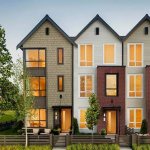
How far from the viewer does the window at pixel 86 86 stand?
3853 cm

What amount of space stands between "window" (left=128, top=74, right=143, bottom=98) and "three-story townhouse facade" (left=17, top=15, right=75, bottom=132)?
21.8 feet

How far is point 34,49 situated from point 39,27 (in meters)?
2.52

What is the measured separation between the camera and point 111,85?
123ft

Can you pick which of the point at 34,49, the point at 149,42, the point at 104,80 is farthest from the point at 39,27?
the point at 149,42

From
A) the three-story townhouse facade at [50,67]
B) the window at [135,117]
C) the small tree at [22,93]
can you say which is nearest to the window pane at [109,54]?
the three-story townhouse facade at [50,67]

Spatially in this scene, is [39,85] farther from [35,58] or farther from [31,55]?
[31,55]

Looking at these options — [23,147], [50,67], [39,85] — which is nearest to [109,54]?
[50,67]

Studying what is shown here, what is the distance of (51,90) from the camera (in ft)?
127

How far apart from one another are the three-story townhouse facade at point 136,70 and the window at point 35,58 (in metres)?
9.11

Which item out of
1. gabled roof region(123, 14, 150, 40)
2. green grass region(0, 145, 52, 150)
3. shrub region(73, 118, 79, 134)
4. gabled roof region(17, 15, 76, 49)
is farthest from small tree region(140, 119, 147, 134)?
green grass region(0, 145, 52, 150)

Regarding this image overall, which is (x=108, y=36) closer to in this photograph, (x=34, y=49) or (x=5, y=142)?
(x=34, y=49)

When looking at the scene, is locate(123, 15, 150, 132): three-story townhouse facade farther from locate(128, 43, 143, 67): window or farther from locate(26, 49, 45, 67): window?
locate(26, 49, 45, 67): window

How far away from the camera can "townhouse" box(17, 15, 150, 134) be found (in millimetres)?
38469

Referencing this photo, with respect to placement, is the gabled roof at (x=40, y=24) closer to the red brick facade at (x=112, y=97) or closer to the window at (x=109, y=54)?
the window at (x=109, y=54)
